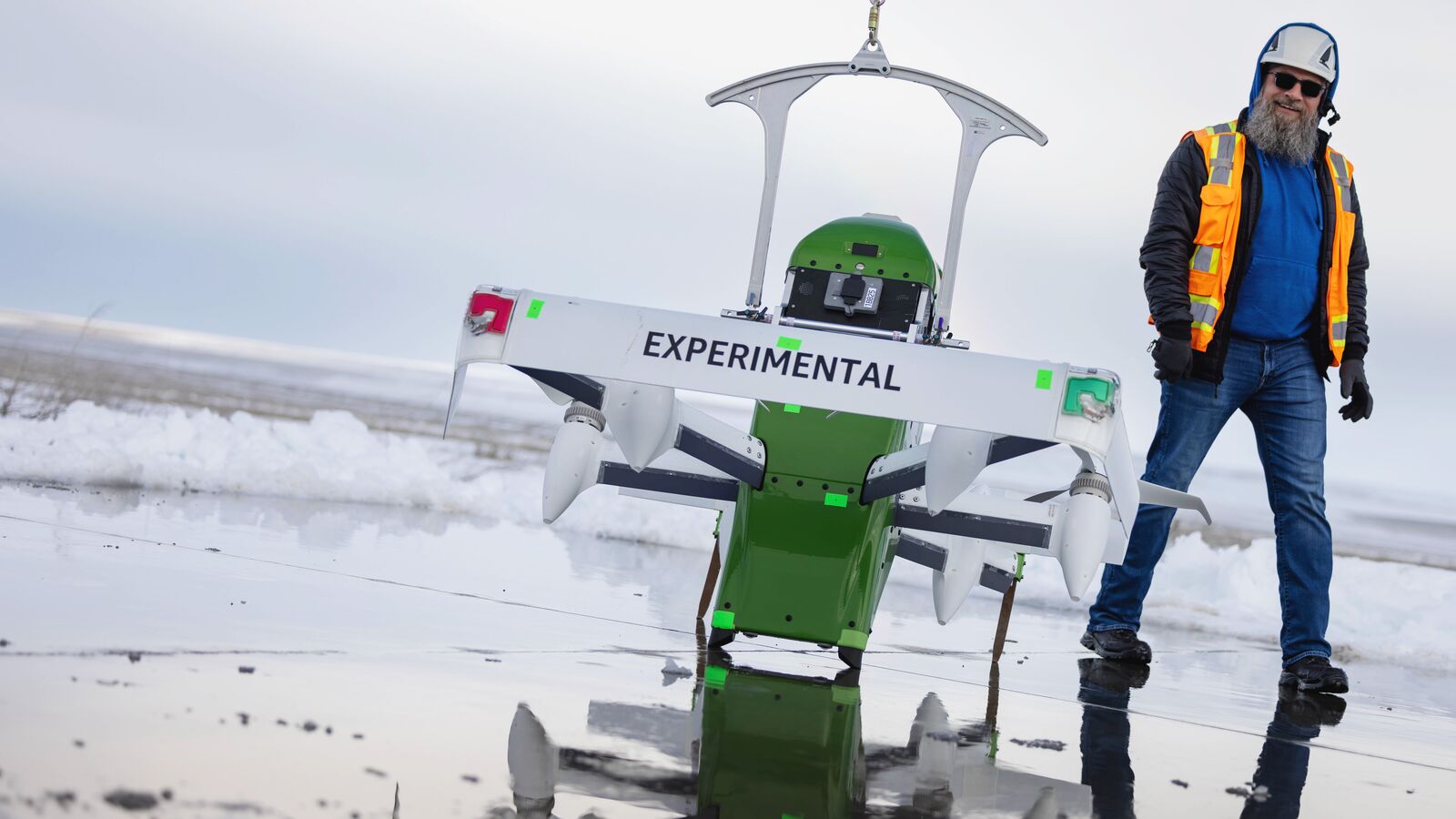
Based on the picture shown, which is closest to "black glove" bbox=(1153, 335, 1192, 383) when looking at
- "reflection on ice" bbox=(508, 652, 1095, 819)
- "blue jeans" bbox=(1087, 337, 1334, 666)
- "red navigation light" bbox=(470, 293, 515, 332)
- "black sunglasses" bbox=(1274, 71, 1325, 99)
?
"blue jeans" bbox=(1087, 337, 1334, 666)

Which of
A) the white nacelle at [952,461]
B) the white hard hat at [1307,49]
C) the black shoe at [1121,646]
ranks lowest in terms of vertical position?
the black shoe at [1121,646]

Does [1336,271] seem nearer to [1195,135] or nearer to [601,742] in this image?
[1195,135]

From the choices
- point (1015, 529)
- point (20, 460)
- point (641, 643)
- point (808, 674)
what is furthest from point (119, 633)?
point (20, 460)

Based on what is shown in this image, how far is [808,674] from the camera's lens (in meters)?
4.74

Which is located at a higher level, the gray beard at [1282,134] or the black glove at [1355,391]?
the gray beard at [1282,134]

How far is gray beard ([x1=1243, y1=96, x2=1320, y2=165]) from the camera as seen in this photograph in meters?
5.62

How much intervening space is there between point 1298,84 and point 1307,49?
0.14m

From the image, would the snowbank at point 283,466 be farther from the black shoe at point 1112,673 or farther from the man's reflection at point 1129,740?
the man's reflection at point 1129,740

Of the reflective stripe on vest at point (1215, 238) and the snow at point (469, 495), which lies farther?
the snow at point (469, 495)

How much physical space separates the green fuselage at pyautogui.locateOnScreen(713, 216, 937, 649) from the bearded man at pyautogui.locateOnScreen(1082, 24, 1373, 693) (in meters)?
1.45

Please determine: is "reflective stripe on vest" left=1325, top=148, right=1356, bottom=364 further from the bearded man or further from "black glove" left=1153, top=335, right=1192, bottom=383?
"black glove" left=1153, top=335, right=1192, bottom=383

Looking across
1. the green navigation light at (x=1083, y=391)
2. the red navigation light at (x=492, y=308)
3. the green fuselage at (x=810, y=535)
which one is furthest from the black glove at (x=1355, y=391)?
the red navigation light at (x=492, y=308)

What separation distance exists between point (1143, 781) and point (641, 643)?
85.5 inches

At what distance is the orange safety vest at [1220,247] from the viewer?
5566 millimetres
